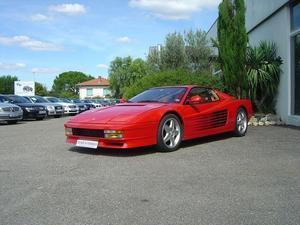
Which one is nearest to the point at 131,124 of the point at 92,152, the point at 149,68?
the point at 92,152

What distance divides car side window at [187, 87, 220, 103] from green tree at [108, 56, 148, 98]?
65251 mm

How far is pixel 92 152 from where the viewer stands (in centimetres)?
791

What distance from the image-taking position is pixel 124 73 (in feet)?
252

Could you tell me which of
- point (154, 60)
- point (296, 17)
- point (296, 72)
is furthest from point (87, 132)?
point (154, 60)

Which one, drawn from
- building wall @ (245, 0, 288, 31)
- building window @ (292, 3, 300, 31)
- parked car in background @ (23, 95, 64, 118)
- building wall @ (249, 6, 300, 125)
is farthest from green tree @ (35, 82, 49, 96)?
building window @ (292, 3, 300, 31)

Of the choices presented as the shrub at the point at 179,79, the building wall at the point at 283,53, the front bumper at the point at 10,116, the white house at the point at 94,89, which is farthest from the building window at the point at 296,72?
the white house at the point at 94,89

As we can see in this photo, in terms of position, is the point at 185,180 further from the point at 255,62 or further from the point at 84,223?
→ the point at 255,62

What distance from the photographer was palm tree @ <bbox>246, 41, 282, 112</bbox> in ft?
47.2

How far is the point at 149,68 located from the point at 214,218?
23.0 meters

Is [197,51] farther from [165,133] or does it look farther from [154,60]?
[165,133]

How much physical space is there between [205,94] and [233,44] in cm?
581

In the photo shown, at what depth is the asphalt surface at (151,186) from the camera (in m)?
4.09

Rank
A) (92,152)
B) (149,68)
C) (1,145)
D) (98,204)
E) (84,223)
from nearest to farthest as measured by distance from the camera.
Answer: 1. (84,223)
2. (98,204)
3. (92,152)
4. (1,145)
5. (149,68)

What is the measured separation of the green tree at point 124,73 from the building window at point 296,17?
202ft
